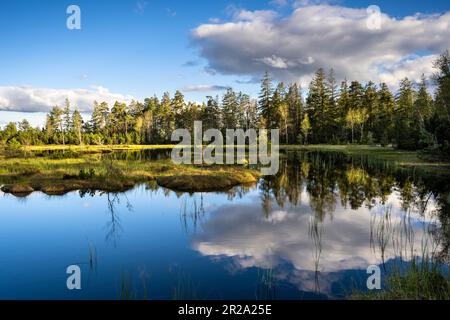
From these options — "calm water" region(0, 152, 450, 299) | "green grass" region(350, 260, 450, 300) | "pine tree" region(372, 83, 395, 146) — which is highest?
"pine tree" region(372, 83, 395, 146)

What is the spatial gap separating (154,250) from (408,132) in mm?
44666

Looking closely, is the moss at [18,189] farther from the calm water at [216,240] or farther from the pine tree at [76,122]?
the pine tree at [76,122]

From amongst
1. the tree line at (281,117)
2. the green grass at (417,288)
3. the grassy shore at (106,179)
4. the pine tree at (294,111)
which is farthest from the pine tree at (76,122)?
the green grass at (417,288)

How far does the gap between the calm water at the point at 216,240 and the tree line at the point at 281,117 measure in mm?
32941

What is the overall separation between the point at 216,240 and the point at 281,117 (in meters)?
75.0

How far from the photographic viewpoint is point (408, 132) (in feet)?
150

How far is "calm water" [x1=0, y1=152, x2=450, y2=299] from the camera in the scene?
9.01 meters

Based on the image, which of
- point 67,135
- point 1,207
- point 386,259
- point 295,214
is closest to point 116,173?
point 1,207

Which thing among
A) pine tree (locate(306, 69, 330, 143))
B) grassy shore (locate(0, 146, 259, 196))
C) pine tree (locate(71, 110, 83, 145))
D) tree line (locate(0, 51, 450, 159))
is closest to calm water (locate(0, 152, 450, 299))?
grassy shore (locate(0, 146, 259, 196))

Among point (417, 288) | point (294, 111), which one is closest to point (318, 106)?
point (294, 111)

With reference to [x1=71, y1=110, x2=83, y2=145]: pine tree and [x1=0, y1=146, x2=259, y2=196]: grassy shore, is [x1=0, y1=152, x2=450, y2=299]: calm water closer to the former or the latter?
[x1=0, y1=146, x2=259, y2=196]: grassy shore

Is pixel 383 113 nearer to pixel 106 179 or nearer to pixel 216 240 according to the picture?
pixel 106 179

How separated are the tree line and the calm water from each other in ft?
108

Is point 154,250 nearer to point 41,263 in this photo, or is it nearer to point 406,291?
point 41,263
